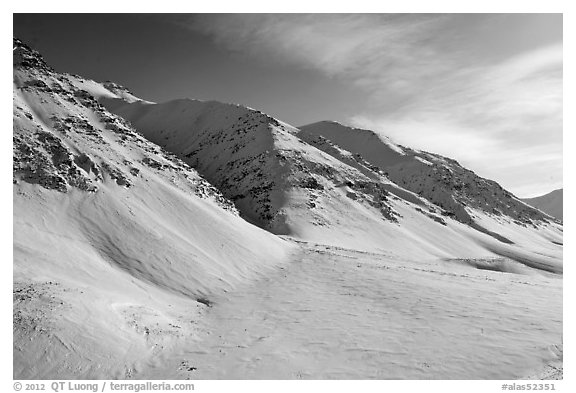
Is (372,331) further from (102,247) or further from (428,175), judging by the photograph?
(428,175)

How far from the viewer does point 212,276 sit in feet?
81.7

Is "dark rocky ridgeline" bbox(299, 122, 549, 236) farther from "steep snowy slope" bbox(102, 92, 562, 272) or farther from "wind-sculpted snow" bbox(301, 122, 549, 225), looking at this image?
"steep snowy slope" bbox(102, 92, 562, 272)

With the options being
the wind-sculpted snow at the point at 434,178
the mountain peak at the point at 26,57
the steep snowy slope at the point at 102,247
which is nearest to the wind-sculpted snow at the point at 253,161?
the steep snowy slope at the point at 102,247

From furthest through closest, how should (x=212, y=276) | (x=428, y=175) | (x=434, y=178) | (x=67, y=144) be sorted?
(x=428, y=175)
(x=434, y=178)
(x=67, y=144)
(x=212, y=276)

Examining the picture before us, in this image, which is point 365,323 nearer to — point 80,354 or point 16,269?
point 80,354

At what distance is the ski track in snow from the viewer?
13.7 meters

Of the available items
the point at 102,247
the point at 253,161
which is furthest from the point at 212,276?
the point at 253,161

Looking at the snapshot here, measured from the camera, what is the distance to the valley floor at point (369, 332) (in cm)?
1367

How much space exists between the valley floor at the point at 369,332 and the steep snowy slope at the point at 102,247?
81 cm

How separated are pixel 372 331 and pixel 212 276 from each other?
12.1 m

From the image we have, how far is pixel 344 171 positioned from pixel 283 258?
45.2 meters
